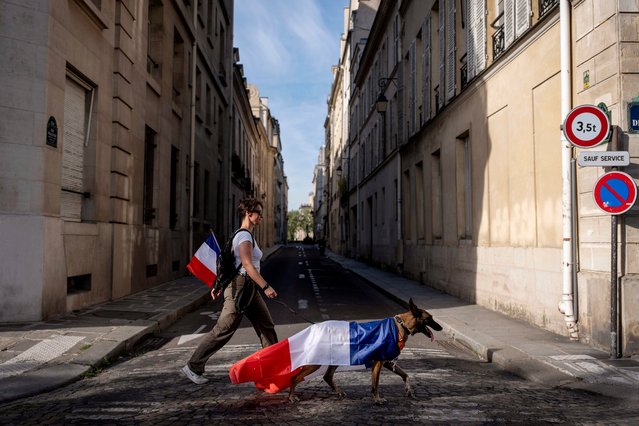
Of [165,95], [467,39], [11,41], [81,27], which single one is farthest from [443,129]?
[11,41]

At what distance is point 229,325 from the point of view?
5.23 meters

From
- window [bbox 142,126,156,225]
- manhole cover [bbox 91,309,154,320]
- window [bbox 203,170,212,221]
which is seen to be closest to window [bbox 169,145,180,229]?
window [bbox 142,126,156,225]

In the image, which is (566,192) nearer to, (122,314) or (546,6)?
(546,6)

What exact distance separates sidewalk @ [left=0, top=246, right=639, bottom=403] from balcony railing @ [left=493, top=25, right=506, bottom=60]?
4.99 m

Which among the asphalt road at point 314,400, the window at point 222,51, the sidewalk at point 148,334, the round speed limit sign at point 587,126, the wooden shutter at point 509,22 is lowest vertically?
the asphalt road at point 314,400

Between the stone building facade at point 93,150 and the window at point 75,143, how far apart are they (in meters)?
0.03

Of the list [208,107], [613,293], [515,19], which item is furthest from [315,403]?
[208,107]

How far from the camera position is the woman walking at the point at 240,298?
203 inches

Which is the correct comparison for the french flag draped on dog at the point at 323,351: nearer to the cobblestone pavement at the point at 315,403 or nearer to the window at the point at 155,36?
the cobblestone pavement at the point at 315,403

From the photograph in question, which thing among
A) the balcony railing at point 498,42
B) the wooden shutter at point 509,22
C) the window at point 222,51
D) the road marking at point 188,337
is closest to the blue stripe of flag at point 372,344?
the road marking at point 188,337

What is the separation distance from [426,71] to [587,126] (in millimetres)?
10442

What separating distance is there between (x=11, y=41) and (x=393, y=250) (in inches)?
627

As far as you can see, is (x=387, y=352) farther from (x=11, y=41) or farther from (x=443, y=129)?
(x=443, y=129)

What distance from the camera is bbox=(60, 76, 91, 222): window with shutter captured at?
9820 millimetres
